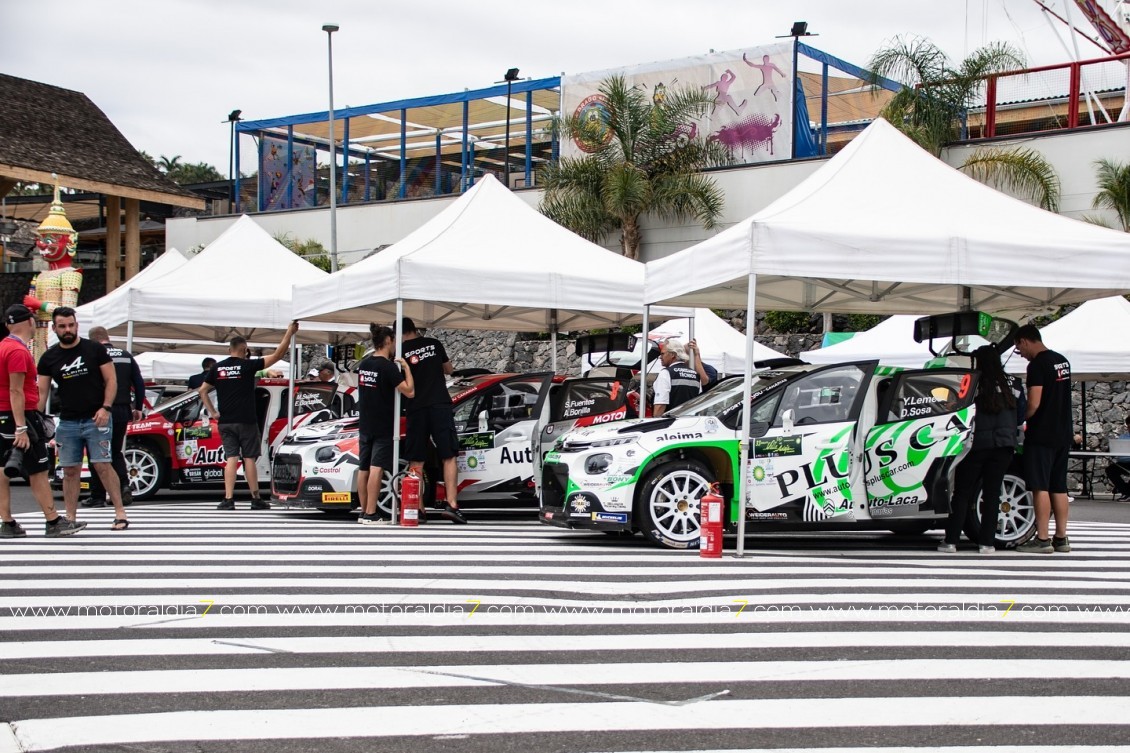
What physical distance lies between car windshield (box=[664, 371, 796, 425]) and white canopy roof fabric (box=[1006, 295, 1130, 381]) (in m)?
9.93

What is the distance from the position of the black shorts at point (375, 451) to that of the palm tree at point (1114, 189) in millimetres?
18046

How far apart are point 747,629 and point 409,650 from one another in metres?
1.88

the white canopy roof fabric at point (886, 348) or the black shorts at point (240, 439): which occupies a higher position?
the white canopy roof fabric at point (886, 348)

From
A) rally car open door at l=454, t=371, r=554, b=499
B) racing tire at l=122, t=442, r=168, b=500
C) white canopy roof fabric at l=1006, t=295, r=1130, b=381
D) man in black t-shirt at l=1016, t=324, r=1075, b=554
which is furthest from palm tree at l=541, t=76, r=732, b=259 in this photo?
man in black t-shirt at l=1016, t=324, r=1075, b=554

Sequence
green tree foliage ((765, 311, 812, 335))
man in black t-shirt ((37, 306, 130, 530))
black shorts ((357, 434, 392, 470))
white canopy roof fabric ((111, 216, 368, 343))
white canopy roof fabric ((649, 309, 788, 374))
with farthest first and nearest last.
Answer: green tree foliage ((765, 311, 812, 335)), white canopy roof fabric ((649, 309, 788, 374)), white canopy roof fabric ((111, 216, 368, 343)), black shorts ((357, 434, 392, 470)), man in black t-shirt ((37, 306, 130, 530))

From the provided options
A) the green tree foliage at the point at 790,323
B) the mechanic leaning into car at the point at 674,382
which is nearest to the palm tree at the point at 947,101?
the green tree foliage at the point at 790,323

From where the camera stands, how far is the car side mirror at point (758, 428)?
10500mm

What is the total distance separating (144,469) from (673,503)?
8.79 meters

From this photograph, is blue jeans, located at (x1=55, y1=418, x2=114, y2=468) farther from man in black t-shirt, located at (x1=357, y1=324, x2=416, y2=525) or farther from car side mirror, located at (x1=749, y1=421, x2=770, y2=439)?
car side mirror, located at (x1=749, y1=421, x2=770, y2=439)

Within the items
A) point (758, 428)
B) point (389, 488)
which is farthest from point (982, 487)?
point (389, 488)

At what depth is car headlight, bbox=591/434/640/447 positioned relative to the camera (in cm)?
1053

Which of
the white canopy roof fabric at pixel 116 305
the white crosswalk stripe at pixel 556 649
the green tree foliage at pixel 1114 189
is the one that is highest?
the green tree foliage at pixel 1114 189

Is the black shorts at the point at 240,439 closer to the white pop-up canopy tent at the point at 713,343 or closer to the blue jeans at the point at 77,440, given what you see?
the blue jeans at the point at 77,440

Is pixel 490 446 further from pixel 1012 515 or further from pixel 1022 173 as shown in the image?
pixel 1022 173
